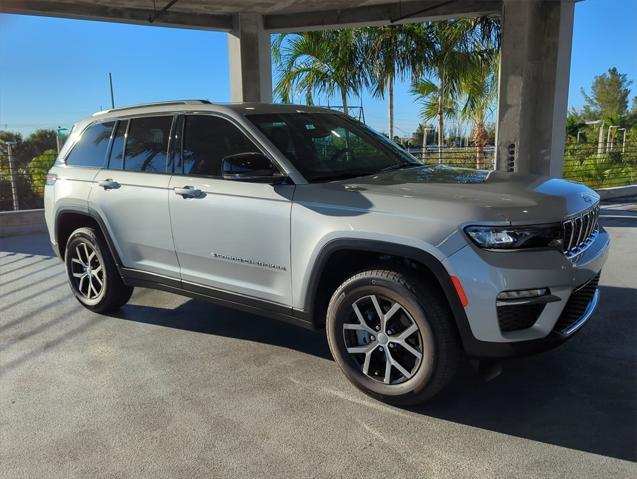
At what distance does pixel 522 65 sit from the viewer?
9289 mm

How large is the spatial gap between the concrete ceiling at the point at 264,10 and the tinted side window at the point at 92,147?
5.23 m

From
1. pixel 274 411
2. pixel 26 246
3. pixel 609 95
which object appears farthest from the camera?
pixel 609 95

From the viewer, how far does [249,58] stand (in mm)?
10984

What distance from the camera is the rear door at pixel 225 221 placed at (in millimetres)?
3568

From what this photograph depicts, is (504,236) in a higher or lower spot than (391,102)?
lower

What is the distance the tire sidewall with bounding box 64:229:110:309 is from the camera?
15.9 ft

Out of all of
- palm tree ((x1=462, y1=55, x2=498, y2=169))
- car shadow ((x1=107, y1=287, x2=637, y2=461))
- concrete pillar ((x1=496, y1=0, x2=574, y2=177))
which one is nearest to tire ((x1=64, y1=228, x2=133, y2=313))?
car shadow ((x1=107, y1=287, x2=637, y2=461))

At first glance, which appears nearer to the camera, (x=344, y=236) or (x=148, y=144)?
(x=344, y=236)

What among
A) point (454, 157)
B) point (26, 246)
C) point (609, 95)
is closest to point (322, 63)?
point (454, 157)

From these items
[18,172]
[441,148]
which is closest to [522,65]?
[441,148]

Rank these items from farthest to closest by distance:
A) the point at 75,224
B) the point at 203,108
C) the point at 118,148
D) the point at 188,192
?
the point at 75,224 → the point at 118,148 → the point at 203,108 → the point at 188,192

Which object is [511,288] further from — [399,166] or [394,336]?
[399,166]

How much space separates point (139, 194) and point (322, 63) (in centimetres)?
1520

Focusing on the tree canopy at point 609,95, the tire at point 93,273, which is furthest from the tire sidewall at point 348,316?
A: the tree canopy at point 609,95
